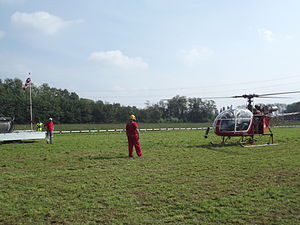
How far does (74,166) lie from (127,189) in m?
3.59

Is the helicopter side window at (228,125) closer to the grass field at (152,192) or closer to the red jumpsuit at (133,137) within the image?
the grass field at (152,192)

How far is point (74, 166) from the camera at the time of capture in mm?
9328

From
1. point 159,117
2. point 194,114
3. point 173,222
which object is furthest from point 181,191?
point 194,114

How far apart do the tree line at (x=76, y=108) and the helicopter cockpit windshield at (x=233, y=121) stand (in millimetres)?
39394

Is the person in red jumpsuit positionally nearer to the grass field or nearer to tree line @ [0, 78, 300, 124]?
the grass field

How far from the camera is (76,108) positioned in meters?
72.6

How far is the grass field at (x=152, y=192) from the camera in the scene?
4656 millimetres

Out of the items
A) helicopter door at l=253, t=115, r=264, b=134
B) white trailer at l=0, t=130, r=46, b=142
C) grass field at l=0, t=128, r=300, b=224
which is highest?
helicopter door at l=253, t=115, r=264, b=134

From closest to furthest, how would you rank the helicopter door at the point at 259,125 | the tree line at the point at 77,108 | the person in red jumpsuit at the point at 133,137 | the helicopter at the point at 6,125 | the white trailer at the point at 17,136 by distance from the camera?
1. the person in red jumpsuit at the point at 133,137
2. the helicopter door at the point at 259,125
3. the white trailer at the point at 17,136
4. the helicopter at the point at 6,125
5. the tree line at the point at 77,108

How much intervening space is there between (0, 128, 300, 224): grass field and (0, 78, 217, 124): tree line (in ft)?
150

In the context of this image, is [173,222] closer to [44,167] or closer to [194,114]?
[44,167]

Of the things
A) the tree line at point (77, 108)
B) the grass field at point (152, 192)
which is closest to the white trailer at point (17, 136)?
the grass field at point (152, 192)

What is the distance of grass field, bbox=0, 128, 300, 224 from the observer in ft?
15.3

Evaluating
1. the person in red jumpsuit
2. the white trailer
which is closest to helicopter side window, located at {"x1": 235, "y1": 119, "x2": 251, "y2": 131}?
the person in red jumpsuit
